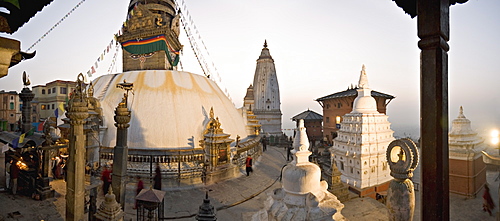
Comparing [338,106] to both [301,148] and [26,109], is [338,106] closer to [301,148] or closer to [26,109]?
[301,148]

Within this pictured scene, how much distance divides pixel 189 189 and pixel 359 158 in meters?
8.00

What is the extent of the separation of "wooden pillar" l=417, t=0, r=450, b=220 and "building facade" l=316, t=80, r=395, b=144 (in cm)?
2298

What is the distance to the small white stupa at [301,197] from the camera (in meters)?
3.50

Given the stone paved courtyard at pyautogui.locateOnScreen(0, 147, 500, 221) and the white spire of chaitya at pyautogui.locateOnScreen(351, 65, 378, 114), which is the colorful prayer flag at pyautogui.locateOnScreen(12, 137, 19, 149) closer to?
the stone paved courtyard at pyautogui.locateOnScreen(0, 147, 500, 221)

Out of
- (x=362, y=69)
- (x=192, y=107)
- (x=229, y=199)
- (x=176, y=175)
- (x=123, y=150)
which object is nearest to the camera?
(x=123, y=150)

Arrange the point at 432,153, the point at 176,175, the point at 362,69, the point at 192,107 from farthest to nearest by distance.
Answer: the point at 192,107, the point at 362,69, the point at 176,175, the point at 432,153

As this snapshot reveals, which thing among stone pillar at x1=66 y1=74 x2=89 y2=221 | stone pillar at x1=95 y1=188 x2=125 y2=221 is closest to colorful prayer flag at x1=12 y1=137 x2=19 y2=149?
stone pillar at x1=66 y1=74 x2=89 y2=221

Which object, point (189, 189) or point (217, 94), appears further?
point (217, 94)

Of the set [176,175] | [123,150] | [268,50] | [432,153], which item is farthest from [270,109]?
[432,153]

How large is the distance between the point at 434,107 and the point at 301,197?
7.83 feet

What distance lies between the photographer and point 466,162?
9523mm

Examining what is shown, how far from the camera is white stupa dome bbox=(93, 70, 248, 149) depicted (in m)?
12.1

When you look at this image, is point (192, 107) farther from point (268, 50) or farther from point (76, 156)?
point (268, 50)

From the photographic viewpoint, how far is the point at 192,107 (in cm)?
1327
